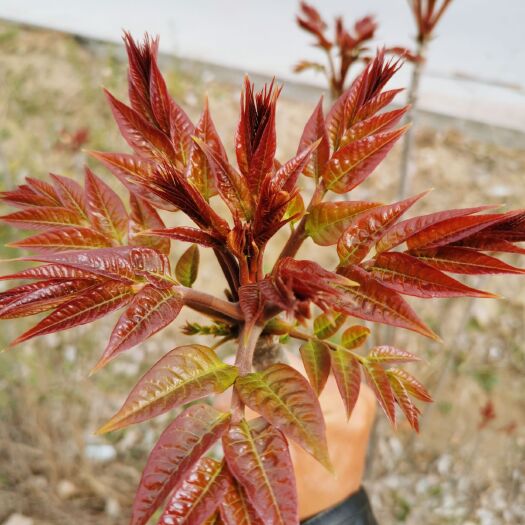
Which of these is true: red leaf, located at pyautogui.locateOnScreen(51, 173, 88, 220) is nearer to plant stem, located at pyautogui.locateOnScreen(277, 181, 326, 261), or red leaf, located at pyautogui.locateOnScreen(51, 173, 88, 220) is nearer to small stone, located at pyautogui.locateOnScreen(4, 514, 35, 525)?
plant stem, located at pyautogui.locateOnScreen(277, 181, 326, 261)

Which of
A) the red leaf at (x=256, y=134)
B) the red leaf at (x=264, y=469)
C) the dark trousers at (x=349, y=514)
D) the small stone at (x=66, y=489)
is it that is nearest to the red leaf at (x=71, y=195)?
the red leaf at (x=256, y=134)

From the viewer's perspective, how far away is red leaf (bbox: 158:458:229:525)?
450 mm

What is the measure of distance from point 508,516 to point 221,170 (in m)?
1.95

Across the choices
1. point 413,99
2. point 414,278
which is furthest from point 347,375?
point 413,99

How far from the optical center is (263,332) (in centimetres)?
70

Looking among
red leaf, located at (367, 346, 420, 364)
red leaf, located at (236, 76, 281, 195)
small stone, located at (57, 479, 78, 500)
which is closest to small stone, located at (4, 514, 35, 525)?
small stone, located at (57, 479, 78, 500)

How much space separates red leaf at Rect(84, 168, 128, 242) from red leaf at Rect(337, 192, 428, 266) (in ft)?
A: 0.95

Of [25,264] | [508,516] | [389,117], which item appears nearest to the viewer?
Answer: [389,117]

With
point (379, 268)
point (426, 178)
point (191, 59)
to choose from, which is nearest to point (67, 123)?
point (191, 59)

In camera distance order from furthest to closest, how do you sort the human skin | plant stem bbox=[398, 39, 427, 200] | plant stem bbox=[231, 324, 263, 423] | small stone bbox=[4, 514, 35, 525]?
small stone bbox=[4, 514, 35, 525], plant stem bbox=[398, 39, 427, 200], the human skin, plant stem bbox=[231, 324, 263, 423]

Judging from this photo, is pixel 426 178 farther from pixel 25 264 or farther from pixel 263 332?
pixel 263 332

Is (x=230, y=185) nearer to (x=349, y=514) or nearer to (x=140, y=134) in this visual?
(x=140, y=134)

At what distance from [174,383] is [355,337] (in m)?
0.28

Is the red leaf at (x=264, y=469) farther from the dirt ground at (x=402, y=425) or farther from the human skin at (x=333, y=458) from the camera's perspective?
the dirt ground at (x=402, y=425)
